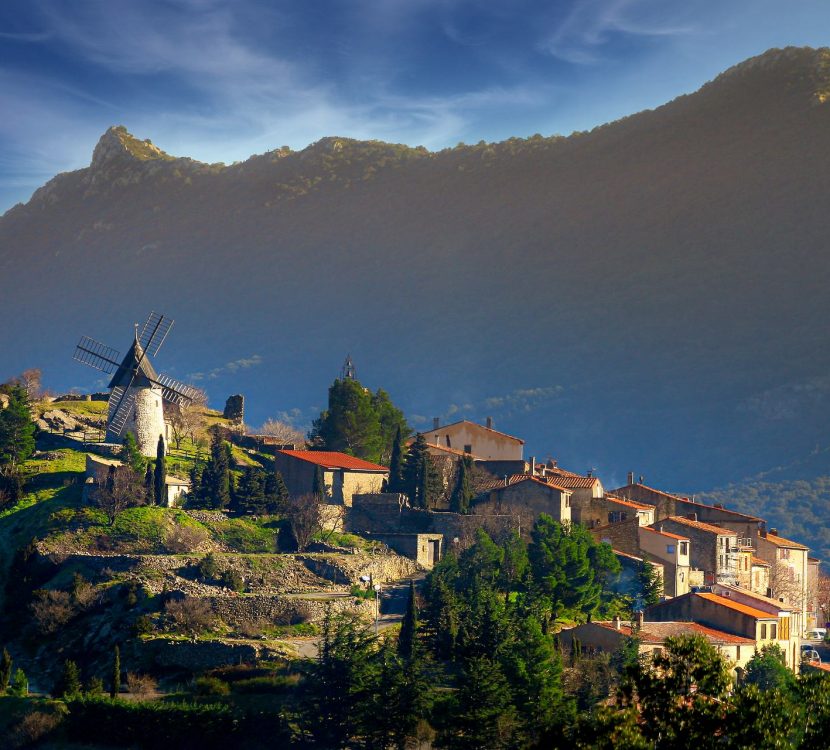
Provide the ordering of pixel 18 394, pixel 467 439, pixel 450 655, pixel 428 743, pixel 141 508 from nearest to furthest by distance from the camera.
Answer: pixel 428 743 → pixel 450 655 → pixel 141 508 → pixel 18 394 → pixel 467 439

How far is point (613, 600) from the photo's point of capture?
8644 centimetres

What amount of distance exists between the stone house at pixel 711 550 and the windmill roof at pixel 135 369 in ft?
109

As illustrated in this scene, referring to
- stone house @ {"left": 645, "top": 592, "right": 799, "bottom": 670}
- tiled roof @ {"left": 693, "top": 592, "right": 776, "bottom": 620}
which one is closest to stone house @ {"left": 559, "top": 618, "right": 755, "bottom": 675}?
stone house @ {"left": 645, "top": 592, "right": 799, "bottom": 670}

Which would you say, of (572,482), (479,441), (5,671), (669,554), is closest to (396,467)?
(572,482)

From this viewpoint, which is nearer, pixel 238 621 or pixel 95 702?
pixel 95 702

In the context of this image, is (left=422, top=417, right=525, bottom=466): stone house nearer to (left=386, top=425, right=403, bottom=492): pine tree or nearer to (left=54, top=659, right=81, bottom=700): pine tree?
(left=386, top=425, right=403, bottom=492): pine tree

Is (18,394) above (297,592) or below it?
above

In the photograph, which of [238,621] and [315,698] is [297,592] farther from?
[315,698]

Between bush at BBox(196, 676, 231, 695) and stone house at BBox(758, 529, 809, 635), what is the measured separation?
145 feet

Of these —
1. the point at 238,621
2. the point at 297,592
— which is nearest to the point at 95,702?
the point at 238,621

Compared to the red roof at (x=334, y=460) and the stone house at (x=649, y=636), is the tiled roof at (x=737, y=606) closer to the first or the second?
the stone house at (x=649, y=636)

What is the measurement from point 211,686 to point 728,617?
2912 centimetres

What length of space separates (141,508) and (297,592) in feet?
37.4

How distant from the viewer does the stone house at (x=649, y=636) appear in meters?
76.2
